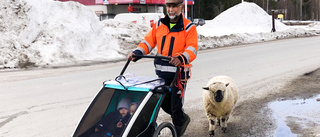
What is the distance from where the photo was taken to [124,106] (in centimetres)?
366

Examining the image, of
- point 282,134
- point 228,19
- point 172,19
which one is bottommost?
point 282,134

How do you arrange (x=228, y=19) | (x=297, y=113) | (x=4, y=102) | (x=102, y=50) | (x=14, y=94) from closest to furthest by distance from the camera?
1. (x=297, y=113)
2. (x=4, y=102)
3. (x=14, y=94)
4. (x=102, y=50)
5. (x=228, y=19)

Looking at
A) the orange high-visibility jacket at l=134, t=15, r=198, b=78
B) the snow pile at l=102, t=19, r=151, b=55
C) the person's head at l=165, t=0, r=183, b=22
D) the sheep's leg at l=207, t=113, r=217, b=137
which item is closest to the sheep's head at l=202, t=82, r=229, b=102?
the sheep's leg at l=207, t=113, r=217, b=137

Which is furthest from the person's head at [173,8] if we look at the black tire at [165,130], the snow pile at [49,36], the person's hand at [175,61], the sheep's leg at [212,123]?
the snow pile at [49,36]

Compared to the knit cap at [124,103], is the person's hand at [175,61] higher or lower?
higher

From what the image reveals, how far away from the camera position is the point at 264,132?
4.88 meters

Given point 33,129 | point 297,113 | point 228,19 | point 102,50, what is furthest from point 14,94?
point 228,19

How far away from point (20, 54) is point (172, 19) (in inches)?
386

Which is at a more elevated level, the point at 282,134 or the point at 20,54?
the point at 20,54

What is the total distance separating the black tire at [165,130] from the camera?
361 cm

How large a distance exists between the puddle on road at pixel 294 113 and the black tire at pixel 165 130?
1800 millimetres

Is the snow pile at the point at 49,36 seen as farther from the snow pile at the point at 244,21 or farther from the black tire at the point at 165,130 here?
the snow pile at the point at 244,21

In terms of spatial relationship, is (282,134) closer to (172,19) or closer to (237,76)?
(172,19)

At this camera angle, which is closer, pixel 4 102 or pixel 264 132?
pixel 264 132
